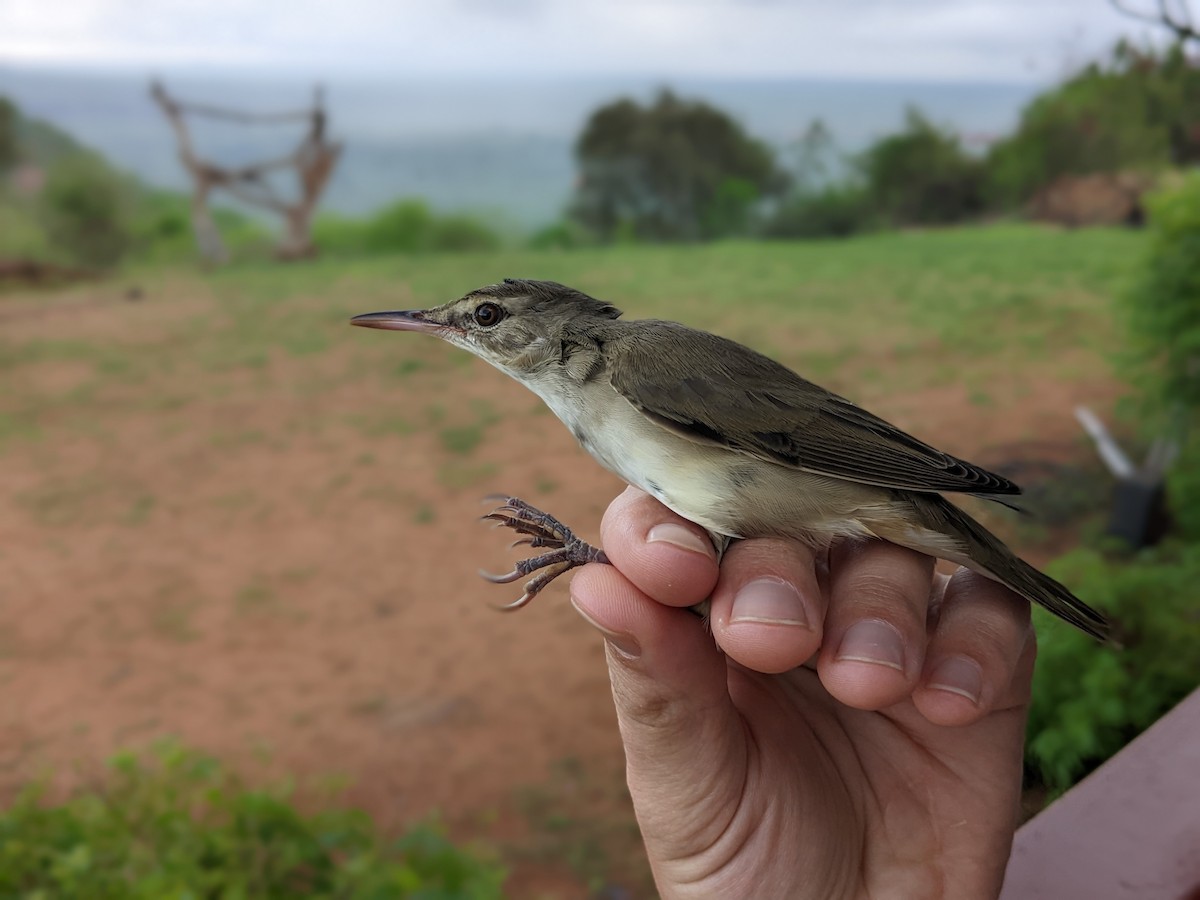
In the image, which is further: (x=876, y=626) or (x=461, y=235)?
(x=461, y=235)

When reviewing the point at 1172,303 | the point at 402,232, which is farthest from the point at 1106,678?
the point at 402,232

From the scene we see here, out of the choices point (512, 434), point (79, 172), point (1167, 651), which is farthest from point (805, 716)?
point (79, 172)

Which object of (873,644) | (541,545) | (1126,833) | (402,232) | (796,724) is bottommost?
(402,232)

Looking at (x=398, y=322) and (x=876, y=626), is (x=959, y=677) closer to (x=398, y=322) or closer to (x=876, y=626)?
(x=876, y=626)

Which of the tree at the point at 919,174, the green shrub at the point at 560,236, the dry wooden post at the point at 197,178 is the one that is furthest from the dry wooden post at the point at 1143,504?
the dry wooden post at the point at 197,178

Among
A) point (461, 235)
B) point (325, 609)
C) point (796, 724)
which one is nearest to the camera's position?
point (796, 724)

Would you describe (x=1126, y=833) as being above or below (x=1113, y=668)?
above

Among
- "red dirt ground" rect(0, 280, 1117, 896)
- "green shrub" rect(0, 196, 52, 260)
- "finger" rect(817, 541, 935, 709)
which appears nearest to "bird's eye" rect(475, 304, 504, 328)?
"finger" rect(817, 541, 935, 709)

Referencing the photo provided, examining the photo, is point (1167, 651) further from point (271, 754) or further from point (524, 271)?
point (524, 271)

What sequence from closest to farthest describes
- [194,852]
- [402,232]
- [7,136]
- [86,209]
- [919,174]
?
1. [194,852]
2. [7,136]
3. [919,174]
4. [86,209]
5. [402,232]
